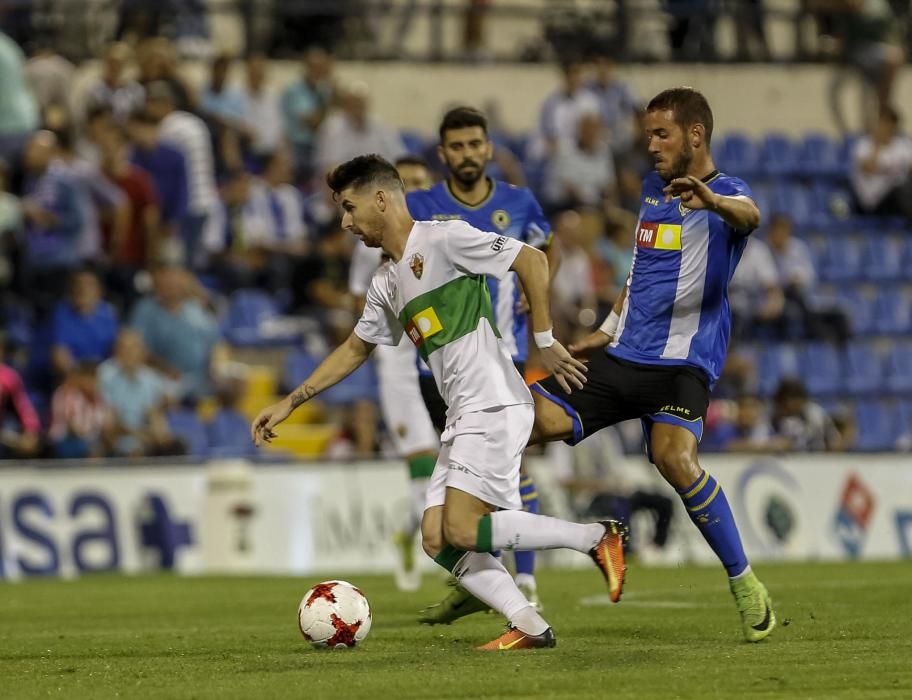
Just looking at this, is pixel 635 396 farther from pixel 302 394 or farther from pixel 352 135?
pixel 352 135

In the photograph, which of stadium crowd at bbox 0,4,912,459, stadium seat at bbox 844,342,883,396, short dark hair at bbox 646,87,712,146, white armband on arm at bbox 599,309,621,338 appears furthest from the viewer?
stadium seat at bbox 844,342,883,396

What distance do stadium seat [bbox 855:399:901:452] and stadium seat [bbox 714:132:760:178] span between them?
3741 mm

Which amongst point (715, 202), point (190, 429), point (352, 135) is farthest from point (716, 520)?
point (352, 135)

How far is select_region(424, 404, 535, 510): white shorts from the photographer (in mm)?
7410

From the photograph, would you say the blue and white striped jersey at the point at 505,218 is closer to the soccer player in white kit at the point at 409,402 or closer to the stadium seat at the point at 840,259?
the soccer player in white kit at the point at 409,402

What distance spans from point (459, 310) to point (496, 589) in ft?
3.81

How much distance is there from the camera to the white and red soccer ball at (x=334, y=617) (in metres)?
7.88

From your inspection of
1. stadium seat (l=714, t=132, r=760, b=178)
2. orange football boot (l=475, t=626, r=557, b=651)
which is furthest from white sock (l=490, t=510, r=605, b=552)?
stadium seat (l=714, t=132, r=760, b=178)

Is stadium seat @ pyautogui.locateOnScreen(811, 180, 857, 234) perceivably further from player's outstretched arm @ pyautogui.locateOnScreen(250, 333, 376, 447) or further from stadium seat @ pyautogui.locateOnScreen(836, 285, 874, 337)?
player's outstretched arm @ pyautogui.locateOnScreen(250, 333, 376, 447)

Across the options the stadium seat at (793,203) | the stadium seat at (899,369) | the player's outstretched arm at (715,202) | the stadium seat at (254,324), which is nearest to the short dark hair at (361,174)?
the player's outstretched arm at (715,202)

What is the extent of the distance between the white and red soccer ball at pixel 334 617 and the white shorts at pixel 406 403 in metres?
3.26

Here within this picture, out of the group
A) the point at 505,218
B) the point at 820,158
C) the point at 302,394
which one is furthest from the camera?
the point at 820,158

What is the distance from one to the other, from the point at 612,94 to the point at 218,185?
5682 millimetres

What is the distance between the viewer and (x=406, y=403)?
11195mm
